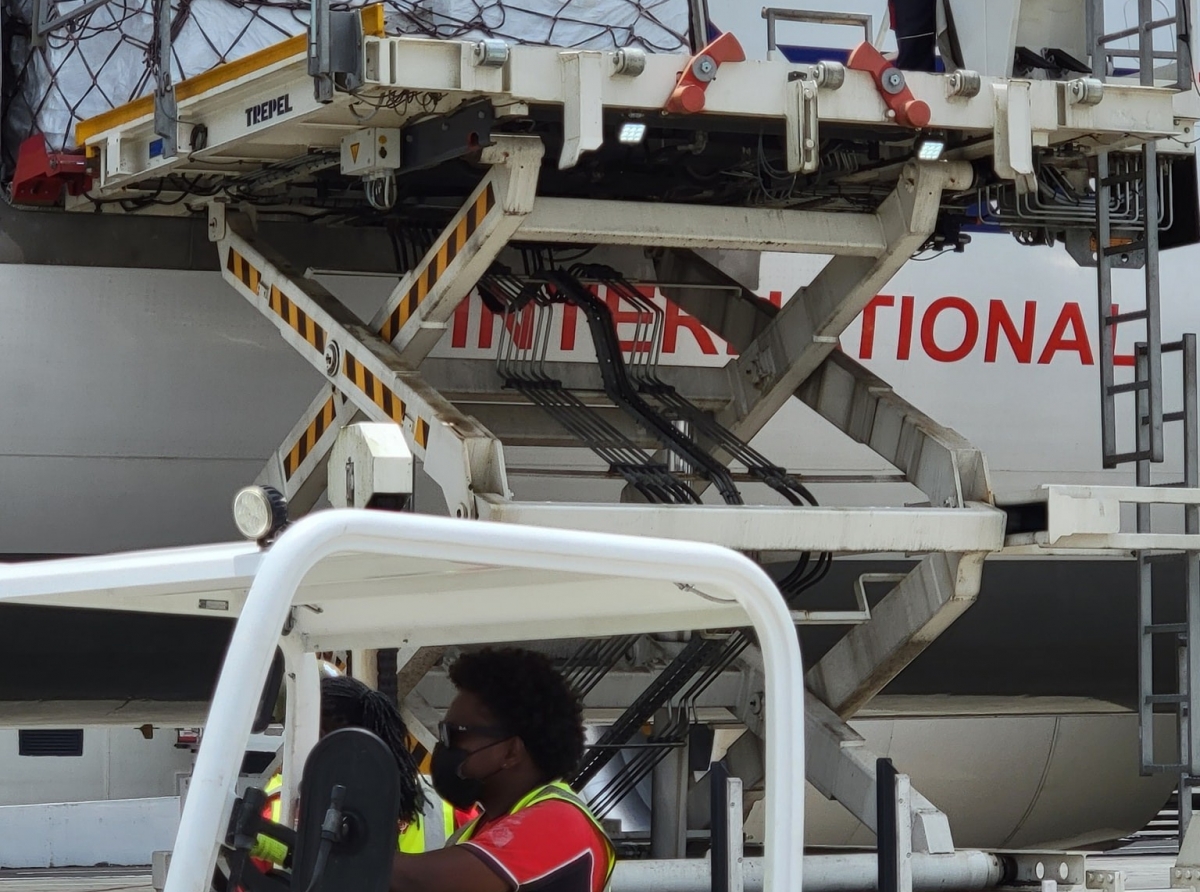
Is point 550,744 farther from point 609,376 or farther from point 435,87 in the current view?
point 609,376

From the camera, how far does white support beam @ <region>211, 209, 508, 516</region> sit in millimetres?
6418

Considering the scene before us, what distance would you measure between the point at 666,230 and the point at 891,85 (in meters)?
1.01

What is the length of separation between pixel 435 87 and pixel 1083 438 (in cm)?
517

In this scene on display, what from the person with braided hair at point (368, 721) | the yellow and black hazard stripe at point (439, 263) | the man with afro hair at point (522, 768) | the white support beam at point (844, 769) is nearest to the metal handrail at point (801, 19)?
the yellow and black hazard stripe at point (439, 263)

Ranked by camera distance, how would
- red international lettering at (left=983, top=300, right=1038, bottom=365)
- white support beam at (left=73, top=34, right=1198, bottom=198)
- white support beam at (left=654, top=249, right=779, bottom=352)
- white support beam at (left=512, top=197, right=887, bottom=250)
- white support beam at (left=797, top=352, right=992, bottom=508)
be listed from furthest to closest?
red international lettering at (left=983, top=300, right=1038, bottom=365), white support beam at (left=654, top=249, right=779, bottom=352), white support beam at (left=797, top=352, right=992, bottom=508), white support beam at (left=512, top=197, right=887, bottom=250), white support beam at (left=73, top=34, right=1198, bottom=198)

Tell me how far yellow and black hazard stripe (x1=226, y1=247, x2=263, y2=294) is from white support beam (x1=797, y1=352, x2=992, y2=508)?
257 cm

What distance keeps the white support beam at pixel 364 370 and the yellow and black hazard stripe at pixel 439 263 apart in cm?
11

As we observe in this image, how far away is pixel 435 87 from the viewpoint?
20.6 ft

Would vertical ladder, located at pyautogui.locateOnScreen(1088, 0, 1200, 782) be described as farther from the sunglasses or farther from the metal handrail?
the sunglasses

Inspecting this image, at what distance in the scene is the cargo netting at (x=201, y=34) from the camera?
24.0 feet

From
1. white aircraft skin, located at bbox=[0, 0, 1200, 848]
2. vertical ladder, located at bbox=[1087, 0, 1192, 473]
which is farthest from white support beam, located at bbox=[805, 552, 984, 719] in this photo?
vertical ladder, located at bbox=[1087, 0, 1192, 473]

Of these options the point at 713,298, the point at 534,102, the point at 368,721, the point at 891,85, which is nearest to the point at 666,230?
the point at 534,102

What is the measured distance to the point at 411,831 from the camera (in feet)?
14.6

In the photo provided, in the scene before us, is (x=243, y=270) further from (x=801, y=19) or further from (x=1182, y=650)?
(x=1182, y=650)
